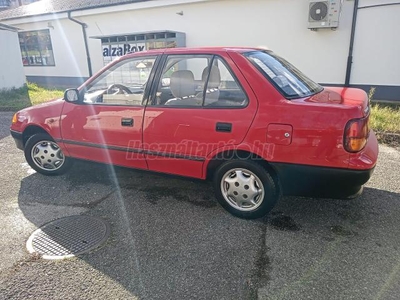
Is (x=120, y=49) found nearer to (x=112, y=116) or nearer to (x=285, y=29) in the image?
(x=285, y=29)

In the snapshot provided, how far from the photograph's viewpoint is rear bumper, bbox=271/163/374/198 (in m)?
2.61

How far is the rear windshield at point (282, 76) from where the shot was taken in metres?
2.86

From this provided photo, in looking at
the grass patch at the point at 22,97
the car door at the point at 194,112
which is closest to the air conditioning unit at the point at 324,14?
the car door at the point at 194,112

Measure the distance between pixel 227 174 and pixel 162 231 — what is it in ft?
2.80

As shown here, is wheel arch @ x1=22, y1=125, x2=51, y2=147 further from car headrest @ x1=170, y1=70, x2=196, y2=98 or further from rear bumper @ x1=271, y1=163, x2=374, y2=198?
rear bumper @ x1=271, y1=163, x2=374, y2=198

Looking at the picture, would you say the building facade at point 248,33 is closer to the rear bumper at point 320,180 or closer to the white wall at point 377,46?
the white wall at point 377,46

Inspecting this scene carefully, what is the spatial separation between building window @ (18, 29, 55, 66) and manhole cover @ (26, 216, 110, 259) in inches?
546

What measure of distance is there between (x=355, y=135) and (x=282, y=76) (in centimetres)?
95

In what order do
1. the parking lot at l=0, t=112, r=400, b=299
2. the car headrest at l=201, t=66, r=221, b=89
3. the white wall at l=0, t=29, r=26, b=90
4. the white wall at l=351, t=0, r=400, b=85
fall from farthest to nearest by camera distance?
the white wall at l=0, t=29, r=26, b=90, the white wall at l=351, t=0, r=400, b=85, the car headrest at l=201, t=66, r=221, b=89, the parking lot at l=0, t=112, r=400, b=299

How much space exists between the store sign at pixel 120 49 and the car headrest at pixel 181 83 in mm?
7912

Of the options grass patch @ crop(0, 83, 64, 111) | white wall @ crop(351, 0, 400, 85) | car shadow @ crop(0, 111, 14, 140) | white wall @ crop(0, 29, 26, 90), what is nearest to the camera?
car shadow @ crop(0, 111, 14, 140)

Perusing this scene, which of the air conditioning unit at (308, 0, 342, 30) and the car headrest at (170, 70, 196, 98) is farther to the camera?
the air conditioning unit at (308, 0, 342, 30)

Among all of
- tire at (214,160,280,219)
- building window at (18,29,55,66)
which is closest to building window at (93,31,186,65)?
building window at (18,29,55,66)

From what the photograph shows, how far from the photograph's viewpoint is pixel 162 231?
2902 millimetres
